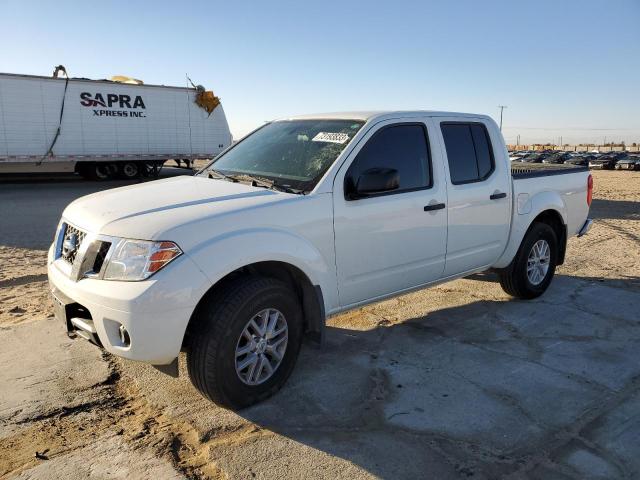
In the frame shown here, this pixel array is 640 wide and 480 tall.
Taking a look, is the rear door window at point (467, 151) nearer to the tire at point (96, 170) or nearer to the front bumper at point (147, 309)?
the front bumper at point (147, 309)

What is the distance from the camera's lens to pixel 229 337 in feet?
10.2

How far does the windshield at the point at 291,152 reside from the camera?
382 centimetres

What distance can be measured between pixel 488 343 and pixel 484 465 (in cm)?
180

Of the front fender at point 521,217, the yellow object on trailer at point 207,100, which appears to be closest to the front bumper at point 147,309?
the front fender at point 521,217

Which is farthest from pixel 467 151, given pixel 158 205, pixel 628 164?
pixel 628 164

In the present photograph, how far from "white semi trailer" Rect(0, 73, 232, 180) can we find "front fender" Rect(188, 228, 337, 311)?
1595 centimetres

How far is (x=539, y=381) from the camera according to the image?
12.4ft

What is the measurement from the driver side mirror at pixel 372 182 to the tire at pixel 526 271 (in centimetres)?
237

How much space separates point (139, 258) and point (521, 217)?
3852 millimetres

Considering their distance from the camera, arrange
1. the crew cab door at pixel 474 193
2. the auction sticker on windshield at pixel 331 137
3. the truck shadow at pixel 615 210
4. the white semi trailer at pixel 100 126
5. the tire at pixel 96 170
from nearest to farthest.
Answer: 1. the auction sticker on windshield at pixel 331 137
2. the crew cab door at pixel 474 193
3. the truck shadow at pixel 615 210
4. the white semi trailer at pixel 100 126
5. the tire at pixel 96 170

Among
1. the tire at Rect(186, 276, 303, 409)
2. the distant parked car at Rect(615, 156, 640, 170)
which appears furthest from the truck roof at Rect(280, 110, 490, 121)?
the distant parked car at Rect(615, 156, 640, 170)

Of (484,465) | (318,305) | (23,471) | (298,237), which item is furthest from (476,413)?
(23,471)

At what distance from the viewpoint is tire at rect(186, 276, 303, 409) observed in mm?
3068

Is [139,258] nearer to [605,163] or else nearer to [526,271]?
[526,271]
